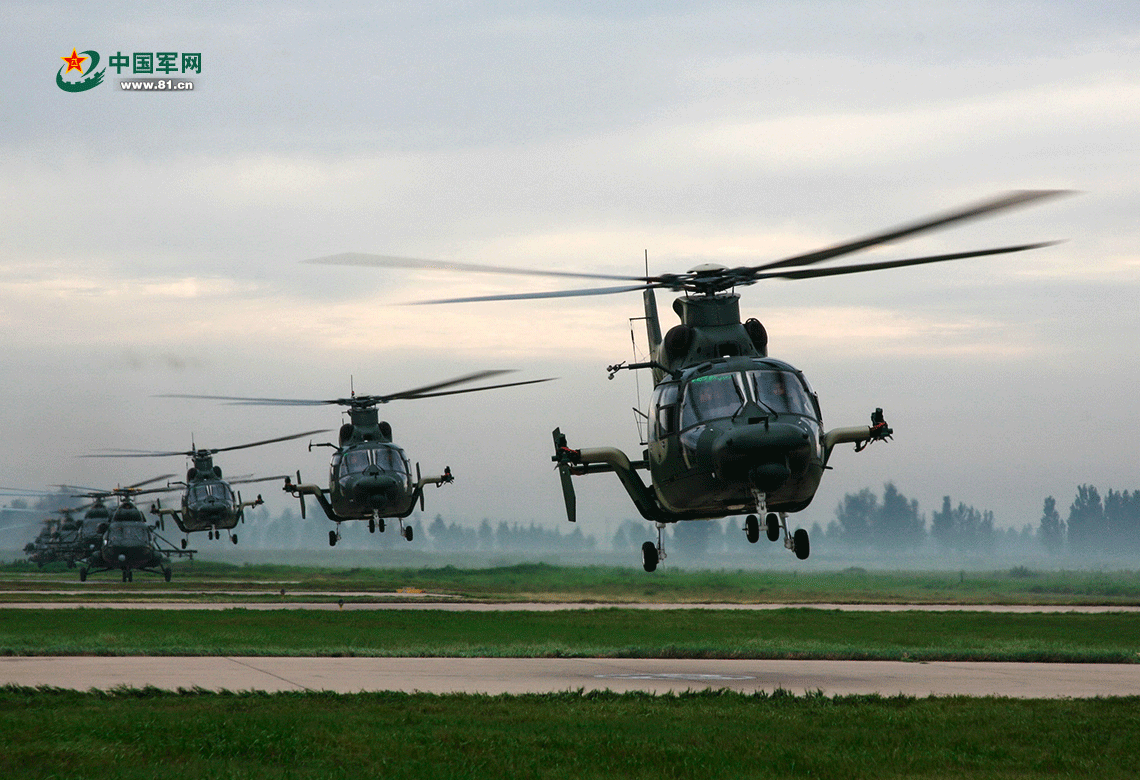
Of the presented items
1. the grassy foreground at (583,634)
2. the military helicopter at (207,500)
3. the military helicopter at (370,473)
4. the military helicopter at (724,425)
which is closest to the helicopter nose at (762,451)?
the military helicopter at (724,425)

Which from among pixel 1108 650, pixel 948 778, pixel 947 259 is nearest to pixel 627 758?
pixel 948 778

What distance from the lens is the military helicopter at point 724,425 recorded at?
2131 centimetres

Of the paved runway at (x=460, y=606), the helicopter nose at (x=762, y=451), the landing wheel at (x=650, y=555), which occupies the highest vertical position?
the helicopter nose at (x=762, y=451)

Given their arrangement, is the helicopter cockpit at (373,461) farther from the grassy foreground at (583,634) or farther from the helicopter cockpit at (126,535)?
the helicopter cockpit at (126,535)

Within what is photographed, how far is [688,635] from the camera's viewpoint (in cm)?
3422

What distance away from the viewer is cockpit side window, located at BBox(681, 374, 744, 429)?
22125 mm

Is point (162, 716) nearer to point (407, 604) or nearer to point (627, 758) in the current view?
point (627, 758)

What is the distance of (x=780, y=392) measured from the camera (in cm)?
2209

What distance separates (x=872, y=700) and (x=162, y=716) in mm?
10798

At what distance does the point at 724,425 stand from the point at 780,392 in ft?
4.08

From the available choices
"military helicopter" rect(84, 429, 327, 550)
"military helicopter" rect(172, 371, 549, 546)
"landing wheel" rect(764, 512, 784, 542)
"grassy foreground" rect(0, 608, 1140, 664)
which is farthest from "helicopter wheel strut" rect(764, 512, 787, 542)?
"military helicopter" rect(84, 429, 327, 550)

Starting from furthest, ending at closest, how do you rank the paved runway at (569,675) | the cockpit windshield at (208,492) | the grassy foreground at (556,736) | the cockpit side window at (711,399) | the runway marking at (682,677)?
1. the cockpit windshield at (208,492)
2. the runway marking at (682,677)
3. the cockpit side window at (711,399)
4. the paved runway at (569,675)
5. the grassy foreground at (556,736)

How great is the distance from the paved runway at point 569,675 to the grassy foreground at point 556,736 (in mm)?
1826

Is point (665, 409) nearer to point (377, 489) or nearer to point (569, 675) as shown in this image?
point (569, 675)
